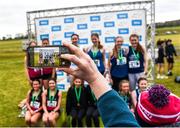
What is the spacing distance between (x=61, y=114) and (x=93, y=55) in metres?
1.49

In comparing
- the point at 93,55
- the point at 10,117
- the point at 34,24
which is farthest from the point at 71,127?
the point at 34,24

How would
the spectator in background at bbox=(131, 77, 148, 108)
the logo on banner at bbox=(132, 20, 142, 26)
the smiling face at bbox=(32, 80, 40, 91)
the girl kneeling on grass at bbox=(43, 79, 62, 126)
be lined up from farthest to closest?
1. the logo on banner at bbox=(132, 20, 142, 26)
2. the smiling face at bbox=(32, 80, 40, 91)
3. the girl kneeling on grass at bbox=(43, 79, 62, 126)
4. the spectator in background at bbox=(131, 77, 148, 108)

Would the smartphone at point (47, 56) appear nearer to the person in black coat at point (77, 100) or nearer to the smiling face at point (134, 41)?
the person in black coat at point (77, 100)

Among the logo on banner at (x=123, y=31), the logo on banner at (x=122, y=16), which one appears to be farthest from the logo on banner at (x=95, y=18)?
the logo on banner at (x=123, y=31)

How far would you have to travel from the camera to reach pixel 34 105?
27.8 feet

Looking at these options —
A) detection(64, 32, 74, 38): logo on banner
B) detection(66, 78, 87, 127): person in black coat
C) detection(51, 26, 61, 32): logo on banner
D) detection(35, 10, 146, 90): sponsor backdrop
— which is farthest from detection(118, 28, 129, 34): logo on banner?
detection(66, 78, 87, 127): person in black coat

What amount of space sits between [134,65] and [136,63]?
7 cm

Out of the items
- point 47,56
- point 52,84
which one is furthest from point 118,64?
point 47,56

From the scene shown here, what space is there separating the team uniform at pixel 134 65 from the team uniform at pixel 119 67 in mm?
129

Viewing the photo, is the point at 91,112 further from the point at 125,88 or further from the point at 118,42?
the point at 118,42

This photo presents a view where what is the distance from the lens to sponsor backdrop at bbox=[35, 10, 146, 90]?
35.7 feet

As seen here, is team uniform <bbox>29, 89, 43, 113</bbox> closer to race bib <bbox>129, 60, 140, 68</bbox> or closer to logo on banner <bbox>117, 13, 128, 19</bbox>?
race bib <bbox>129, 60, 140, 68</bbox>

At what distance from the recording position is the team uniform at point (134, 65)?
8938 millimetres

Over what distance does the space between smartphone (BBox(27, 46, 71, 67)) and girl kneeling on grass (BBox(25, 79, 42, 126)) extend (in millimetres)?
6010
